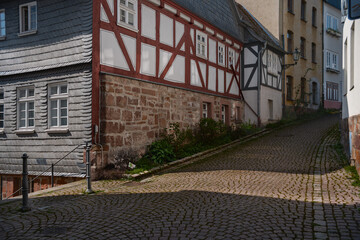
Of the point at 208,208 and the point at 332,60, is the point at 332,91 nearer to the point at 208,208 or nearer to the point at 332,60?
the point at 332,60

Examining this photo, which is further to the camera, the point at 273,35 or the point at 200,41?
the point at 273,35

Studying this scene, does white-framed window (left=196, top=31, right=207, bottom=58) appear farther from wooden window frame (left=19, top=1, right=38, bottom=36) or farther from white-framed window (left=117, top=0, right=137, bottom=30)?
wooden window frame (left=19, top=1, right=38, bottom=36)

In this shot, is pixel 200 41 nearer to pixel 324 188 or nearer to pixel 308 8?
pixel 324 188

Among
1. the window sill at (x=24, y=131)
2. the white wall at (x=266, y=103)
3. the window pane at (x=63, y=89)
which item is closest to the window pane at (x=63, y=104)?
the window pane at (x=63, y=89)

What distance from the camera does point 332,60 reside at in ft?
95.7

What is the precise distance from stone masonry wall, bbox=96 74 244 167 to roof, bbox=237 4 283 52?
779cm

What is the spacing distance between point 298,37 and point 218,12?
33.0 feet

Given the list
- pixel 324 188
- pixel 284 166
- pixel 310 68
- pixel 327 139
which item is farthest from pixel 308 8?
pixel 324 188

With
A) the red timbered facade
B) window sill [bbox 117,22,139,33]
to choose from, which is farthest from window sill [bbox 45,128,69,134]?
window sill [bbox 117,22,139,33]

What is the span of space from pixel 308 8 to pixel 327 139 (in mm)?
14455

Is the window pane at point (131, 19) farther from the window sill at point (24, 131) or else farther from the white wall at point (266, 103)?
the white wall at point (266, 103)

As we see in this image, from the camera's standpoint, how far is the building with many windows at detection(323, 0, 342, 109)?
28406 mm

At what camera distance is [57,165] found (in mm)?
10227

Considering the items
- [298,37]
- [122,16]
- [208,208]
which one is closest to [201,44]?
[122,16]
